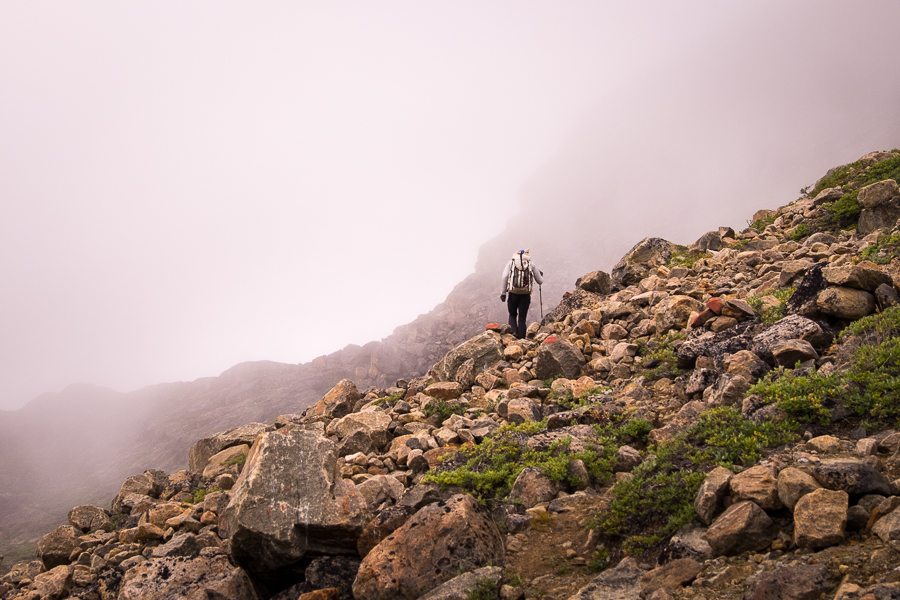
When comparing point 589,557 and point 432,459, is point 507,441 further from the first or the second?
point 589,557

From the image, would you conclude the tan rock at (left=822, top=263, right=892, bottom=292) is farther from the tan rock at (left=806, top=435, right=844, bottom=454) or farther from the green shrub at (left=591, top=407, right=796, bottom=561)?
the tan rock at (left=806, top=435, right=844, bottom=454)

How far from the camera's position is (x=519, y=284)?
1706 cm

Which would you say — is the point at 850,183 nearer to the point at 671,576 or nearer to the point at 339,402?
A: the point at 671,576

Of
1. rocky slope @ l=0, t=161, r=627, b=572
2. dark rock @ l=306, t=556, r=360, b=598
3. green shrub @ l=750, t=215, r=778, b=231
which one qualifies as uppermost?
green shrub @ l=750, t=215, r=778, b=231

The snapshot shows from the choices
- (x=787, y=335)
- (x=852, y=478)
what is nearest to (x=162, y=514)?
(x=852, y=478)

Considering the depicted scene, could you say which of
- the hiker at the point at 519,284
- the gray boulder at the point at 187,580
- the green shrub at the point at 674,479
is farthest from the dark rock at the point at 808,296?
the gray boulder at the point at 187,580

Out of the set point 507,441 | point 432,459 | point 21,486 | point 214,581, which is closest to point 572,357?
point 507,441

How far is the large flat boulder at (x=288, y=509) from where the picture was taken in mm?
6172

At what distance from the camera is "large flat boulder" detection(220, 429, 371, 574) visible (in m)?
6.17

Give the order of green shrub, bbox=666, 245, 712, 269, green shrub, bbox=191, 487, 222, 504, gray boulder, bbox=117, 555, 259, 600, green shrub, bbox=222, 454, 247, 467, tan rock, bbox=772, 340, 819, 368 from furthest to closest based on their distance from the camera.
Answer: green shrub, bbox=666, 245, 712, 269 < green shrub, bbox=222, 454, 247, 467 < green shrub, bbox=191, 487, 222, 504 < tan rock, bbox=772, 340, 819, 368 < gray boulder, bbox=117, 555, 259, 600

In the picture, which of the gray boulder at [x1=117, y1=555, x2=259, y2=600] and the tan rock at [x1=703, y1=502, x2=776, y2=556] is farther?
the gray boulder at [x1=117, y1=555, x2=259, y2=600]

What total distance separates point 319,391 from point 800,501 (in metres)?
87.6

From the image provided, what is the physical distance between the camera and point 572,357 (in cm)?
1268

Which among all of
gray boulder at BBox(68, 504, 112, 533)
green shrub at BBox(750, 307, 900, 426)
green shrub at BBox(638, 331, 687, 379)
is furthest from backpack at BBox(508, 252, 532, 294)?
gray boulder at BBox(68, 504, 112, 533)
